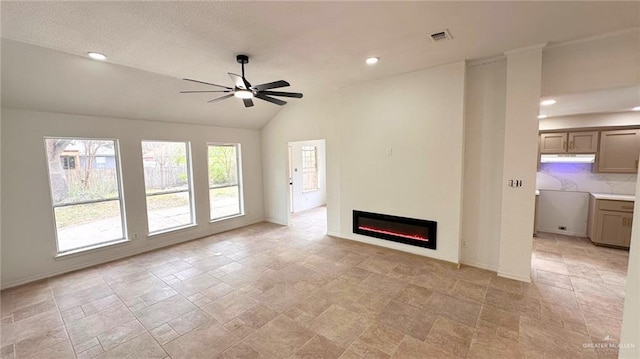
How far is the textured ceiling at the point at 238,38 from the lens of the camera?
221 centimetres

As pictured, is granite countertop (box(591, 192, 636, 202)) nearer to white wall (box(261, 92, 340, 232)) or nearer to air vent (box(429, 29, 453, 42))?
air vent (box(429, 29, 453, 42))

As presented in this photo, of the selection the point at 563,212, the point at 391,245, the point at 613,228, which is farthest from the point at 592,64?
the point at 391,245

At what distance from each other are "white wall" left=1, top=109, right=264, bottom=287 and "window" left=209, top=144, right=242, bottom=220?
0.57 m

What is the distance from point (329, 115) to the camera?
5.24 m

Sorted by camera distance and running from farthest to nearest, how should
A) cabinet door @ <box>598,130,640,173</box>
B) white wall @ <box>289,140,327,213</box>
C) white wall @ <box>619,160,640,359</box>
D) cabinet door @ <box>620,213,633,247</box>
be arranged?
white wall @ <box>289,140,327,213</box>
cabinet door @ <box>598,130,640,173</box>
cabinet door @ <box>620,213,633,247</box>
white wall @ <box>619,160,640,359</box>

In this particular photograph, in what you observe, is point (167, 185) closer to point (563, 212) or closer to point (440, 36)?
point (440, 36)

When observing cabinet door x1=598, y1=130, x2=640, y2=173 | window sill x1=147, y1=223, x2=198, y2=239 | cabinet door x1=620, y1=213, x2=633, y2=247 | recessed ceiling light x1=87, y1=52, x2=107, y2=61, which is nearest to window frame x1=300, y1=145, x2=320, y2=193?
window sill x1=147, y1=223, x2=198, y2=239

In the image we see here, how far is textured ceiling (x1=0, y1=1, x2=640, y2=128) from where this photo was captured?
7.26 feet

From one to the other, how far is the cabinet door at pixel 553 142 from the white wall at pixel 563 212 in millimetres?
894

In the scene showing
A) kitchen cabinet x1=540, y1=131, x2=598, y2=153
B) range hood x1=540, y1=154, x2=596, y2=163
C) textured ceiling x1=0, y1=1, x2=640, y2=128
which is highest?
textured ceiling x1=0, y1=1, x2=640, y2=128

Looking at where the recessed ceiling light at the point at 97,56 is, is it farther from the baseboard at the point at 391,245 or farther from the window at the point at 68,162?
the baseboard at the point at 391,245

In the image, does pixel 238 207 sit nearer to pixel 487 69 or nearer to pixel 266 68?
pixel 266 68

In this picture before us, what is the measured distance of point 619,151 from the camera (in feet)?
15.1

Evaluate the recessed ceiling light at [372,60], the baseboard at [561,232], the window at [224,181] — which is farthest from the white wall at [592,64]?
the window at [224,181]
